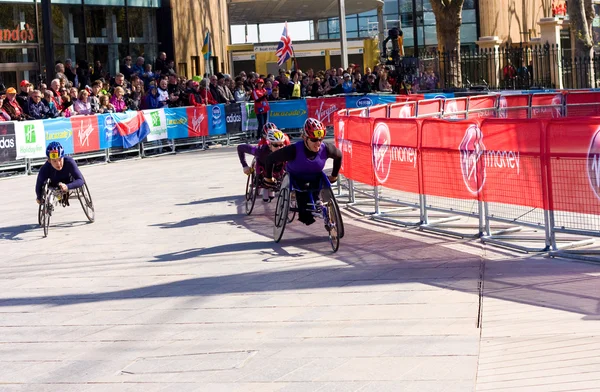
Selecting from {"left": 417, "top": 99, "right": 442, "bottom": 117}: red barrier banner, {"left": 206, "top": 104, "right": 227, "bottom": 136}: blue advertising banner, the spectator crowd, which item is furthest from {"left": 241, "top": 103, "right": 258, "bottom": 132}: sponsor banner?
{"left": 417, "top": 99, "right": 442, "bottom": 117}: red barrier banner

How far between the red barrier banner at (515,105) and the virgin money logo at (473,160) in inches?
453

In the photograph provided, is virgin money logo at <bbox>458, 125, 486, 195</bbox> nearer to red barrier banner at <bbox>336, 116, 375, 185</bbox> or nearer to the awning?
red barrier banner at <bbox>336, 116, 375, 185</bbox>

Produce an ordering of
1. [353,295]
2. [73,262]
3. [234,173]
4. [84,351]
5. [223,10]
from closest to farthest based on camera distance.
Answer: [84,351] < [353,295] < [73,262] < [234,173] < [223,10]

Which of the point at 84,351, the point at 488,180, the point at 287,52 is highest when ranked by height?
the point at 287,52

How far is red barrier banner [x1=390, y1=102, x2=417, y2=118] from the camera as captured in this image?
20125 millimetres

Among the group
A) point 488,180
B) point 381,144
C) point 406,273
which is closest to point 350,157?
point 381,144

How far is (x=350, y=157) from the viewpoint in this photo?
16.8m

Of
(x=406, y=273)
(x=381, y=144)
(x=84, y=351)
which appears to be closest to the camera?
(x=84, y=351)

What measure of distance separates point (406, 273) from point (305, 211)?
2.77 meters

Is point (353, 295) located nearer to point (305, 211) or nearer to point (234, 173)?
point (305, 211)

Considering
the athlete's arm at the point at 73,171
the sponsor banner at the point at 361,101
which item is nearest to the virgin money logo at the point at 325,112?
the sponsor banner at the point at 361,101

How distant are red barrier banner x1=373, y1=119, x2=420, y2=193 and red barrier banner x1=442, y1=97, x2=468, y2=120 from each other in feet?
21.8

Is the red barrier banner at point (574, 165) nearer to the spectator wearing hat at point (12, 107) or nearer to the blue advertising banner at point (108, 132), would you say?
the spectator wearing hat at point (12, 107)

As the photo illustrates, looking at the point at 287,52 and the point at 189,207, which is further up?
the point at 287,52
